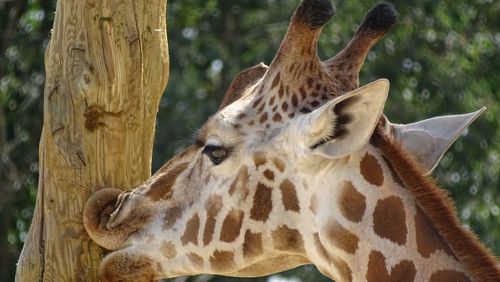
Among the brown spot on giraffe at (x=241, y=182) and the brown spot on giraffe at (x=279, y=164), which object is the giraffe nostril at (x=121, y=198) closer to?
the brown spot on giraffe at (x=241, y=182)

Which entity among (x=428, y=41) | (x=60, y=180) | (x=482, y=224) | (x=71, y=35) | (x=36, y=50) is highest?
(x=71, y=35)

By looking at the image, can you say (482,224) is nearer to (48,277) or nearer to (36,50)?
(36,50)

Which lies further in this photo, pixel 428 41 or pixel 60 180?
pixel 428 41

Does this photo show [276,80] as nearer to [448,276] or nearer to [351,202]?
[351,202]

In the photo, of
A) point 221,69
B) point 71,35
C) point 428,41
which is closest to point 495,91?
point 428,41

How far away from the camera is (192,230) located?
5.80 m

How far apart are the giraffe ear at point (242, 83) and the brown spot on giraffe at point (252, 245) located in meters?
0.69

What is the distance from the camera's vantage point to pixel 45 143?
610 cm

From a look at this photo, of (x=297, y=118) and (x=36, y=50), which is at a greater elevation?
(x=297, y=118)

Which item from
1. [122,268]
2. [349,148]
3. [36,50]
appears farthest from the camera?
[36,50]

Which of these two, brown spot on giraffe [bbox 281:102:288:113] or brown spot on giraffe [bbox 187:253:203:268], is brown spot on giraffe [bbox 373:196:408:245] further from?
brown spot on giraffe [bbox 187:253:203:268]

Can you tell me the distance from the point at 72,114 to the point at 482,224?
938 centimetres

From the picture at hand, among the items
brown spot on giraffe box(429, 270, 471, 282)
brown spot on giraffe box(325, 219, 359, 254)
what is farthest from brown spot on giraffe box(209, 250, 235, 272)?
brown spot on giraffe box(429, 270, 471, 282)

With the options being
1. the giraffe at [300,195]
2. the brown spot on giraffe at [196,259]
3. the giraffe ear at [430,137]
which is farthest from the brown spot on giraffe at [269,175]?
the giraffe ear at [430,137]
